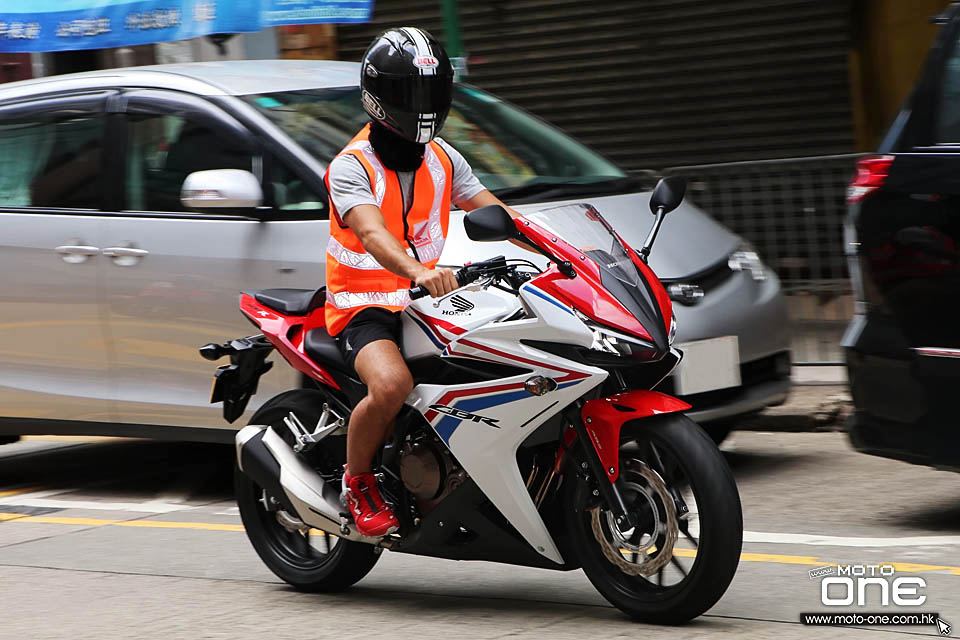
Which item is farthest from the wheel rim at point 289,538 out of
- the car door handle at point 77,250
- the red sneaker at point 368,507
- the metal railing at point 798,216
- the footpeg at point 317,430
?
the metal railing at point 798,216

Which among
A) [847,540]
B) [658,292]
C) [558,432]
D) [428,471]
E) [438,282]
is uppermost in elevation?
[438,282]

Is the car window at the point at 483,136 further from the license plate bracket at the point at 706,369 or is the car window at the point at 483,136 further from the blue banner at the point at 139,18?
the blue banner at the point at 139,18

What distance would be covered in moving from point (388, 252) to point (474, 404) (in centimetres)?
51

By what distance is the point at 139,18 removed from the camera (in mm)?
11547

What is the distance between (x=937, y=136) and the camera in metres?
5.31

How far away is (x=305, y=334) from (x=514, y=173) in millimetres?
2220

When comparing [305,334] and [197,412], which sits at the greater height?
[305,334]

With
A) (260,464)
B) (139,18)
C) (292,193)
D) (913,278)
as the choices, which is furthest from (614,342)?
(139,18)

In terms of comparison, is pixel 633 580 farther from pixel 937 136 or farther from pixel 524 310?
pixel 937 136

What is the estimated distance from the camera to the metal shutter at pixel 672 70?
37.0ft

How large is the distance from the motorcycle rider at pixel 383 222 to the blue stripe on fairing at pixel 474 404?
0.15 m

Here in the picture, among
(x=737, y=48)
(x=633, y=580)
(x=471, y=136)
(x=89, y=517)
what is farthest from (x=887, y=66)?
(x=633, y=580)

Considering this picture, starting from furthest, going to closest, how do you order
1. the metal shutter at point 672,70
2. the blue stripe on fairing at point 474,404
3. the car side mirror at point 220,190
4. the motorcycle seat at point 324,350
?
the metal shutter at point 672,70 → the car side mirror at point 220,190 → the motorcycle seat at point 324,350 → the blue stripe on fairing at point 474,404

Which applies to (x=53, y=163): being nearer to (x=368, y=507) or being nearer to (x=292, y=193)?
(x=292, y=193)
